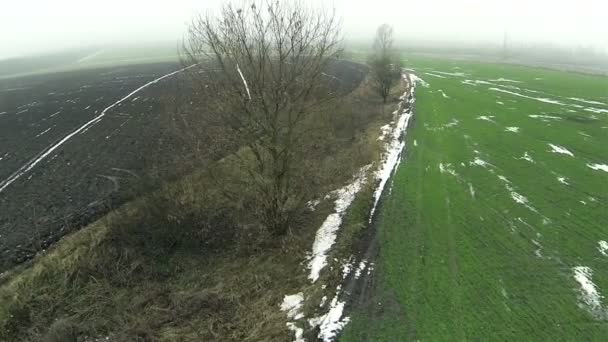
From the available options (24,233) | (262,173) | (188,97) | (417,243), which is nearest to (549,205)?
(417,243)

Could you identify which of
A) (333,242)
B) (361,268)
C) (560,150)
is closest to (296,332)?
(361,268)

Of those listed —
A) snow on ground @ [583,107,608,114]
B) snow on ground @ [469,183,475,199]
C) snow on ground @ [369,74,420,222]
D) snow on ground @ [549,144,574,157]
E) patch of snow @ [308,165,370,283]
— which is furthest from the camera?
snow on ground @ [583,107,608,114]

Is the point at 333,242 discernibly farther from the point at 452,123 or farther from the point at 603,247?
the point at 452,123

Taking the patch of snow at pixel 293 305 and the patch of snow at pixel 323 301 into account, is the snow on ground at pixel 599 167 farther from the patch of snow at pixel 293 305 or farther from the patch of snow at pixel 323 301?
the patch of snow at pixel 293 305

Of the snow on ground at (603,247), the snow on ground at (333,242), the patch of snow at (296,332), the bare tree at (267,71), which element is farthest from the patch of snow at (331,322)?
the snow on ground at (603,247)

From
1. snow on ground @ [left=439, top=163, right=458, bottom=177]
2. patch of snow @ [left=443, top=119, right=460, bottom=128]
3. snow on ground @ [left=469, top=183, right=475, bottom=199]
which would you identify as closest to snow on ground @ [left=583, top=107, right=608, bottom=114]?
patch of snow @ [left=443, top=119, right=460, bottom=128]

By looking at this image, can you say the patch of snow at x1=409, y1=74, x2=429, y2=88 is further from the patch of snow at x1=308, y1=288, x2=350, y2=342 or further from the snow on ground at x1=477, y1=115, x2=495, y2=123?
the patch of snow at x1=308, y1=288, x2=350, y2=342

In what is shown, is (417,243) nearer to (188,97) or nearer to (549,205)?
(549,205)

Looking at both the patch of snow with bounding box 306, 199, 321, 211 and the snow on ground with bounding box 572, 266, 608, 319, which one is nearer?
the snow on ground with bounding box 572, 266, 608, 319
